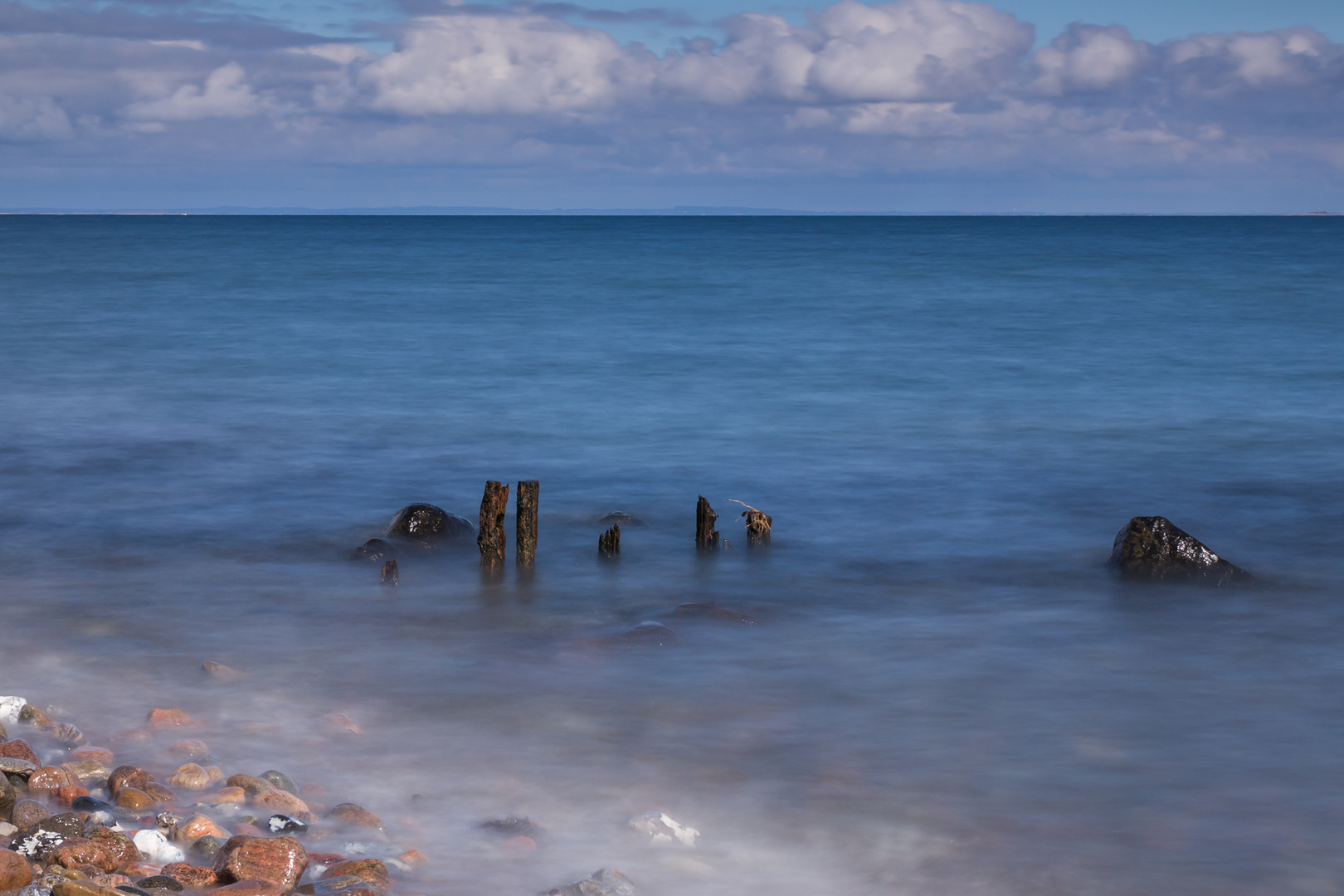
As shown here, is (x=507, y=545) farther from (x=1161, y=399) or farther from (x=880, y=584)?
(x=1161, y=399)

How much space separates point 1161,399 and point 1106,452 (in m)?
5.13

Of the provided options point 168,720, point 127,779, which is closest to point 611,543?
point 168,720

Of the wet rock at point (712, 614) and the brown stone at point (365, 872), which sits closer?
the brown stone at point (365, 872)

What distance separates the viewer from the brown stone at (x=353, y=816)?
5785mm

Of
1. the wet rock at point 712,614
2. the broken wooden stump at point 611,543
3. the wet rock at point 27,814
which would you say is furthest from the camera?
the broken wooden stump at point 611,543

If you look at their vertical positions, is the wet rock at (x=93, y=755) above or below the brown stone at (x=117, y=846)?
below

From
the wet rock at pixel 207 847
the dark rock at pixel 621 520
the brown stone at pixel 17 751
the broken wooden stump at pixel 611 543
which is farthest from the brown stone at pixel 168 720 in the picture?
the dark rock at pixel 621 520

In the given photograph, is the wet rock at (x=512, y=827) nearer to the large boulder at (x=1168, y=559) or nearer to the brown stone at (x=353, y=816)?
the brown stone at (x=353, y=816)

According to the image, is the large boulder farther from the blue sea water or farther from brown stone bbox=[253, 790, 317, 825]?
brown stone bbox=[253, 790, 317, 825]

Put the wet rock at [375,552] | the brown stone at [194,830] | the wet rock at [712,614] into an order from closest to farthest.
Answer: the brown stone at [194,830] < the wet rock at [712,614] < the wet rock at [375,552]

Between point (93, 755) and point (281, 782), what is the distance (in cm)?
114

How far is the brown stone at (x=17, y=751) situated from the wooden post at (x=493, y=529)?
437cm

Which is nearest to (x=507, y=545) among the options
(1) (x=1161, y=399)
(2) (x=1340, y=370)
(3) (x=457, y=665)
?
(3) (x=457, y=665)

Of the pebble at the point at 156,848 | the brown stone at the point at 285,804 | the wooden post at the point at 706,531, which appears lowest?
the brown stone at the point at 285,804
